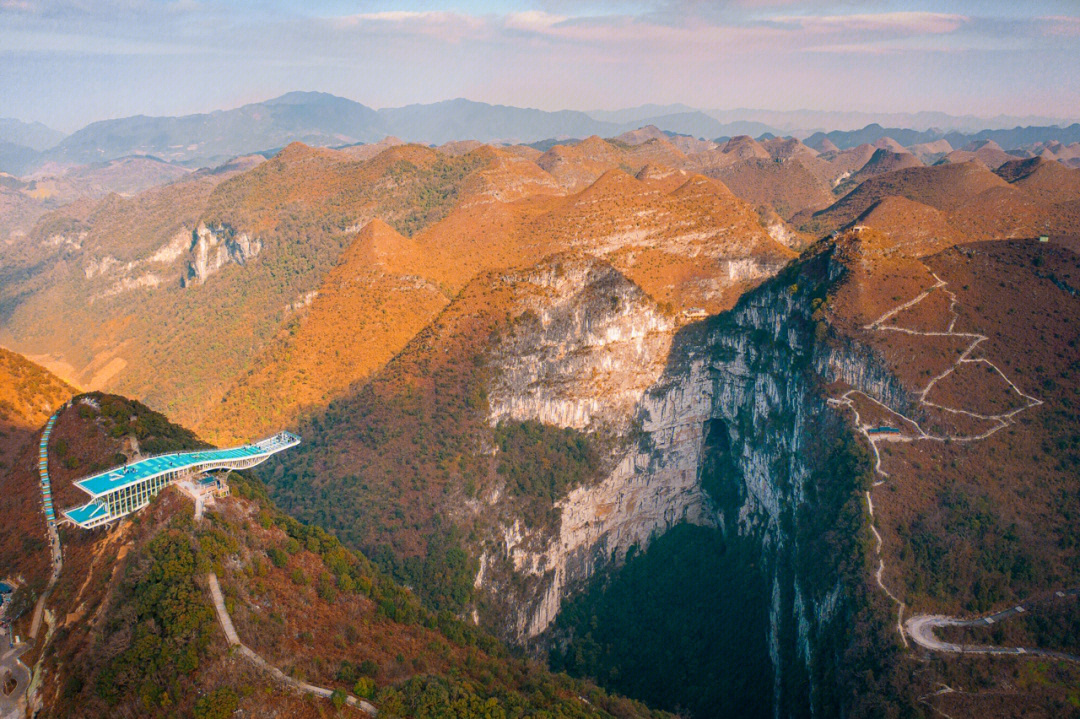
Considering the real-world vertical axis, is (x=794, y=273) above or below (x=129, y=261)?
above

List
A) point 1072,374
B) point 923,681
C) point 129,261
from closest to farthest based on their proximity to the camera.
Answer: point 923,681 → point 1072,374 → point 129,261

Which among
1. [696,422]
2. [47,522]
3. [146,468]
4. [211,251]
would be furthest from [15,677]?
[211,251]

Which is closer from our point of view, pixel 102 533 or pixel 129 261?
pixel 102 533

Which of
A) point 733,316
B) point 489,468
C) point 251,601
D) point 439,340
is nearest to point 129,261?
point 439,340

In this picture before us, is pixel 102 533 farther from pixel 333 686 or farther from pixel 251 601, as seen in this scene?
pixel 333 686

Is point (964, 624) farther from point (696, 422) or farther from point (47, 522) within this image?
point (47, 522)
